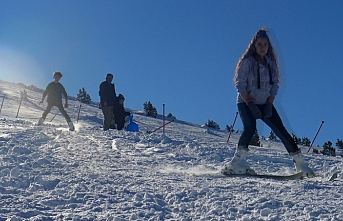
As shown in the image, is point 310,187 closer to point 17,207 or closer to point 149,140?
point 17,207

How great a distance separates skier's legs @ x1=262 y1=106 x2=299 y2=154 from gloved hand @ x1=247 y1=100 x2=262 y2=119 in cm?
22

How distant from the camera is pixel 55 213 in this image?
10.2ft

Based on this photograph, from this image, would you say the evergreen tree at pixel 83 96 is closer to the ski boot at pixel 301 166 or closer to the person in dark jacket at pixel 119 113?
the person in dark jacket at pixel 119 113

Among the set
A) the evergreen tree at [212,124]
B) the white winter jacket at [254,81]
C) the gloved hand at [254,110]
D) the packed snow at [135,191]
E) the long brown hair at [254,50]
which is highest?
the evergreen tree at [212,124]

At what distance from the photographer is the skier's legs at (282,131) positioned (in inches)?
208

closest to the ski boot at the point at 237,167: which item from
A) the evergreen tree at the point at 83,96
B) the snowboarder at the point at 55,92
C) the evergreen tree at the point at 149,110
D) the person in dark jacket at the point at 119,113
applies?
the snowboarder at the point at 55,92

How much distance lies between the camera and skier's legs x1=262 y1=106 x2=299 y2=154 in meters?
5.29

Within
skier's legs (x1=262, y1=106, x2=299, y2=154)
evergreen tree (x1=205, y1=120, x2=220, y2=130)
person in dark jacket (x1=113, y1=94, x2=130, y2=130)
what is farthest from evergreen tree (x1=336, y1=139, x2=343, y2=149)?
skier's legs (x1=262, y1=106, x2=299, y2=154)

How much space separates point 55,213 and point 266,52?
344cm

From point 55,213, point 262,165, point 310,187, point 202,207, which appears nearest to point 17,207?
point 55,213

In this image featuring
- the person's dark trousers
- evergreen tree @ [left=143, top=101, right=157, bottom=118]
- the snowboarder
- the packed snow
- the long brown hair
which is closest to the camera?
the packed snow

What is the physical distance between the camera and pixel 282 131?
17.4ft

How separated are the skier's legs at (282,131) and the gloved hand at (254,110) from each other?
0.73 ft

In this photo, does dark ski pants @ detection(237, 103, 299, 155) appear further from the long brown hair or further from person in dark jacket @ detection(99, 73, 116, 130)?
person in dark jacket @ detection(99, 73, 116, 130)
